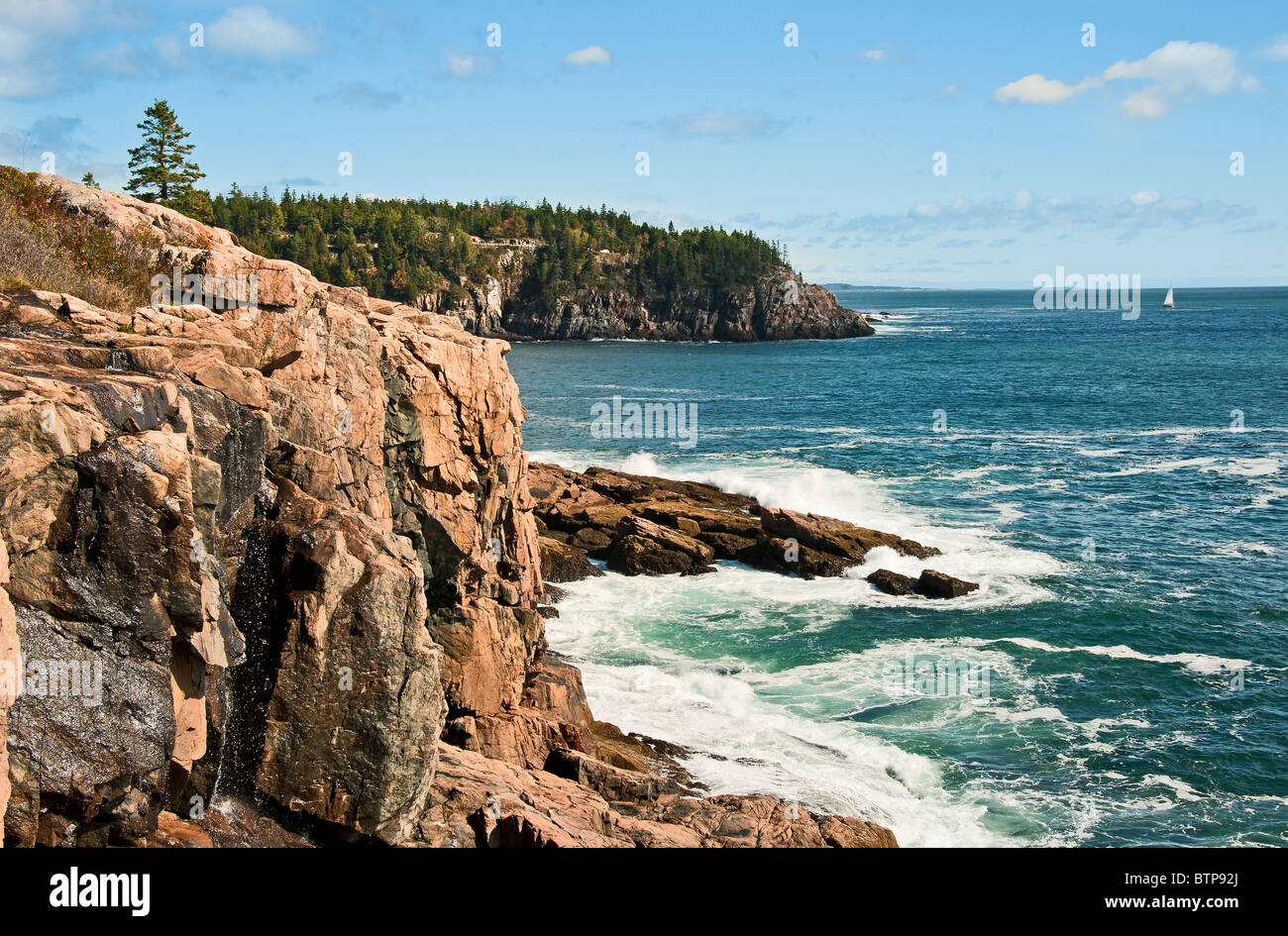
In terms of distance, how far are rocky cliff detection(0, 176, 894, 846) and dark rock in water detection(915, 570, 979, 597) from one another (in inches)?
648

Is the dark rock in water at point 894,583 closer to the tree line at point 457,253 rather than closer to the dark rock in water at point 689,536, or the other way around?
the dark rock in water at point 689,536

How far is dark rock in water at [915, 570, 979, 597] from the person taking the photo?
3562 cm

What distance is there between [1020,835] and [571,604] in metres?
17.6

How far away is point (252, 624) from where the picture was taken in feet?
46.8

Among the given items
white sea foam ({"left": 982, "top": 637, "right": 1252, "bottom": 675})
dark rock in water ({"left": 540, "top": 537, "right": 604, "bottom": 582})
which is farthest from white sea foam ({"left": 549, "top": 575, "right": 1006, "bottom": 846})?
dark rock in water ({"left": 540, "top": 537, "right": 604, "bottom": 582})

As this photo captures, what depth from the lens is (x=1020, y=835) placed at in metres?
20.7

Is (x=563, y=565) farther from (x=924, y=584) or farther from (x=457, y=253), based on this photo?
(x=457, y=253)

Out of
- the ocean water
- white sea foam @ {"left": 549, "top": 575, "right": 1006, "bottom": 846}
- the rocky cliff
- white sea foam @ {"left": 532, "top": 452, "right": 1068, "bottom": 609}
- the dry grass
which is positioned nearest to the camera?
the rocky cliff

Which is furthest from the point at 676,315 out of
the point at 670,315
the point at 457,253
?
the point at 457,253

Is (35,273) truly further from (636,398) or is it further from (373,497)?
(636,398)

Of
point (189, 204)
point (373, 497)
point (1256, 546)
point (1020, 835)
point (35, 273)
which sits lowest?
point (1020, 835)

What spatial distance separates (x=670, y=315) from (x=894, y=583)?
142 metres

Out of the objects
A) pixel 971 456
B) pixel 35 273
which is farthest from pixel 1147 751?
pixel 971 456

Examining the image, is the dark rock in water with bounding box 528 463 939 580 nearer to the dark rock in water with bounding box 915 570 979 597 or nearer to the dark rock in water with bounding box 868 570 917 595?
the dark rock in water with bounding box 868 570 917 595
